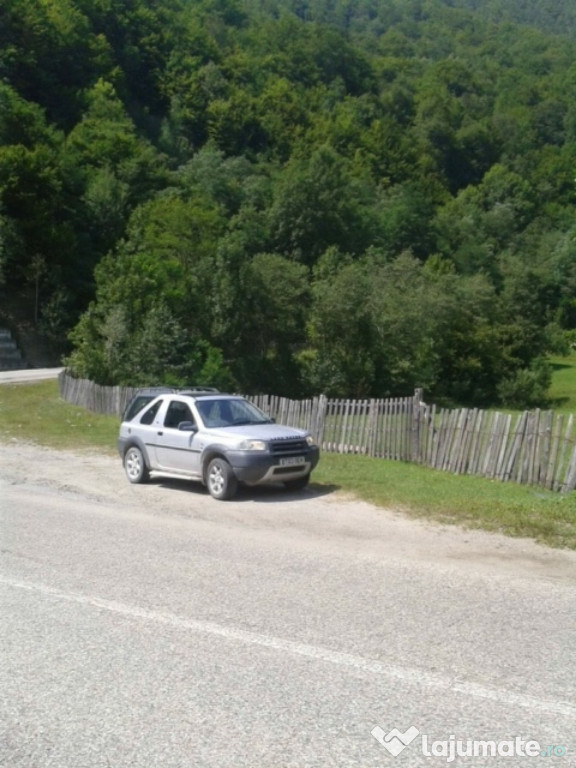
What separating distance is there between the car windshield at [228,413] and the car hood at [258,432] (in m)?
0.33

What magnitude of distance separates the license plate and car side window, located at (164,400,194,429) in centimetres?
203

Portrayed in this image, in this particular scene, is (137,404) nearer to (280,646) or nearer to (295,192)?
(280,646)

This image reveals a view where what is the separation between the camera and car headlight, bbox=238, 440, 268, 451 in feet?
48.5

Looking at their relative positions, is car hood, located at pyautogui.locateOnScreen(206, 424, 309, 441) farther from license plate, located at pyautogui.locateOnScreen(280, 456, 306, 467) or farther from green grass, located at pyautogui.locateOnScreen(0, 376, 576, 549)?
Answer: green grass, located at pyautogui.locateOnScreen(0, 376, 576, 549)

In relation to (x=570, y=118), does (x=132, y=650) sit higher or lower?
lower

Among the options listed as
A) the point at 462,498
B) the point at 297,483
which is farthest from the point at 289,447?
the point at 462,498

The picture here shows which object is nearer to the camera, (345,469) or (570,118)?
(345,469)

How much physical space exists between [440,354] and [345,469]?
3467 centimetres

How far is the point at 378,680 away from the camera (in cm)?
625

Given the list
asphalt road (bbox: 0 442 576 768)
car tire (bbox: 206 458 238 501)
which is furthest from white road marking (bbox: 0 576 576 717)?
car tire (bbox: 206 458 238 501)

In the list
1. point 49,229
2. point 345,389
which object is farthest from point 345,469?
point 49,229

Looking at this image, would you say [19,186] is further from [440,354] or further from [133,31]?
[133,31]

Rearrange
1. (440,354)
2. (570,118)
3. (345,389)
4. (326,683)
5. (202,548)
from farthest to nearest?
(570,118) < (440,354) < (345,389) < (202,548) < (326,683)

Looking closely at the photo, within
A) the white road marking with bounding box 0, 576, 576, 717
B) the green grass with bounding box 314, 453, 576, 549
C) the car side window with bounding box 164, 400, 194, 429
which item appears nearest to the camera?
the white road marking with bounding box 0, 576, 576, 717
